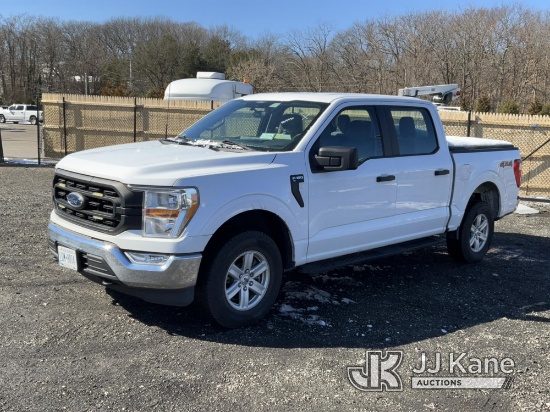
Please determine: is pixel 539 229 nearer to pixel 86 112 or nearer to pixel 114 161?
pixel 114 161

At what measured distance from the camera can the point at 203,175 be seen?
4055 millimetres

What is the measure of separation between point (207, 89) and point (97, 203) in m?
16.8

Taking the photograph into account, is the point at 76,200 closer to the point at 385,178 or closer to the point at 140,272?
the point at 140,272

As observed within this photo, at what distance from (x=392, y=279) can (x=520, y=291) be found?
4.47ft

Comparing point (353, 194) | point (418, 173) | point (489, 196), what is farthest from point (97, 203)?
point (489, 196)

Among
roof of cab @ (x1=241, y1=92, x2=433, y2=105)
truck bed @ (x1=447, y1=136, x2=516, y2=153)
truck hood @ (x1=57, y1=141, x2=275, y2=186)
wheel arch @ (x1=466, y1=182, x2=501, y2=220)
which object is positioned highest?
roof of cab @ (x1=241, y1=92, x2=433, y2=105)

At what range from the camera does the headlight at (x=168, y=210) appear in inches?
155

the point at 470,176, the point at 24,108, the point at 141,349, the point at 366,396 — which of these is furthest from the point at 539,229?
the point at 24,108

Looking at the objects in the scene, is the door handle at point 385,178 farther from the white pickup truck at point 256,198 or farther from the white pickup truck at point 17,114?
the white pickup truck at point 17,114

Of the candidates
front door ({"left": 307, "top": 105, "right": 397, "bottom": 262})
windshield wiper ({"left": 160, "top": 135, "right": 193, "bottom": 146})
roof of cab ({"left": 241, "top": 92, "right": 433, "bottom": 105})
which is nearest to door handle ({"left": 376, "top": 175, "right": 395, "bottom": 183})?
front door ({"left": 307, "top": 105, "right": 397, "bottom": 262})

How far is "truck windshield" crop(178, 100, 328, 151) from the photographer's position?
4918 millimetres

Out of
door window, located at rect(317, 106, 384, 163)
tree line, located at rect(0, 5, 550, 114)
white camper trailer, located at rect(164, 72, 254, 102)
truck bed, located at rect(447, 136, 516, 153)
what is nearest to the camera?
door window, located at rect(317, 106, 384, 163)

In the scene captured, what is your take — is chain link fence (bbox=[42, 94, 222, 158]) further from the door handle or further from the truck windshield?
the door handle

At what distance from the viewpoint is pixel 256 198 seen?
432 centimetres
